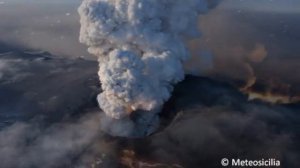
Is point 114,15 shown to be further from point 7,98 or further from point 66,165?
point 7,98

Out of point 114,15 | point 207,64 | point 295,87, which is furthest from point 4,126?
point 295,87

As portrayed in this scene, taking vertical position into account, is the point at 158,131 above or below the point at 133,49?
below

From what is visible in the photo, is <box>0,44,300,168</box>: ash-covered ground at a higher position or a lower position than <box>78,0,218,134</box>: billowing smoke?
lower

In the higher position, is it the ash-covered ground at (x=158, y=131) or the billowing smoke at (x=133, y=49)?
the billowing smoke at (x=133, y=49)
